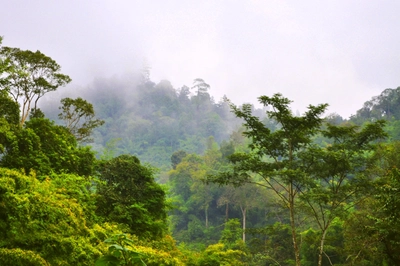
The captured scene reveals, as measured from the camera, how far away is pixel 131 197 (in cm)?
1034

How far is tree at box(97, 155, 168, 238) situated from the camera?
9.75 meters

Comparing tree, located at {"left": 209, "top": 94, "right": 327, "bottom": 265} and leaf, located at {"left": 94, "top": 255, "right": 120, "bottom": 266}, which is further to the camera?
tree, located at {"left": 209, "top": 94, "right": 327, "bottom": 265}

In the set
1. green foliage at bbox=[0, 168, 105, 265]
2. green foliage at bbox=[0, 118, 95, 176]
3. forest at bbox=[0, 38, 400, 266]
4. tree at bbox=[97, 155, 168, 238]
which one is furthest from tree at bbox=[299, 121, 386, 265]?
green foliage at bbox=[0, 168, 105, 265]

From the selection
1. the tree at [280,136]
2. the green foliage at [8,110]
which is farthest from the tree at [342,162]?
the green foliage at [8,110]

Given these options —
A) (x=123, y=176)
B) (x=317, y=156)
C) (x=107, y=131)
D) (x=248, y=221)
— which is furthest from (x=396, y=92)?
(x=107, y=131)

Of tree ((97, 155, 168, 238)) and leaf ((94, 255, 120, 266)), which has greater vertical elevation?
tree ((97, 155, 168, 238))

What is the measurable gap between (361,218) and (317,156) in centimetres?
480

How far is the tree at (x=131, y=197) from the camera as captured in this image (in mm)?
9750

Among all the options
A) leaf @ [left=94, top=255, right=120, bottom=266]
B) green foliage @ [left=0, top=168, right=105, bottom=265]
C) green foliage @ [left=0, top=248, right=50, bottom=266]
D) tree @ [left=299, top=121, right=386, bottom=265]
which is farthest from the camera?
tree @ [left=299, top=121, right=386, bottom=265]

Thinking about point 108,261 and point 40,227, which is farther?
point 40,227

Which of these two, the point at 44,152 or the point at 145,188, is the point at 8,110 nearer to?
the point at 44,152

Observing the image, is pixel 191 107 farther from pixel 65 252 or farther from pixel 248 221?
pixel 65 252

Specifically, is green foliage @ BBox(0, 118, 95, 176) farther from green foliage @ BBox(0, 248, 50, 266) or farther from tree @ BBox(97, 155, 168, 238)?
green foliage @ BBox(0, 248, 50, 266)

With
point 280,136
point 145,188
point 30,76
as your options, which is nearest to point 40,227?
point 145,188
